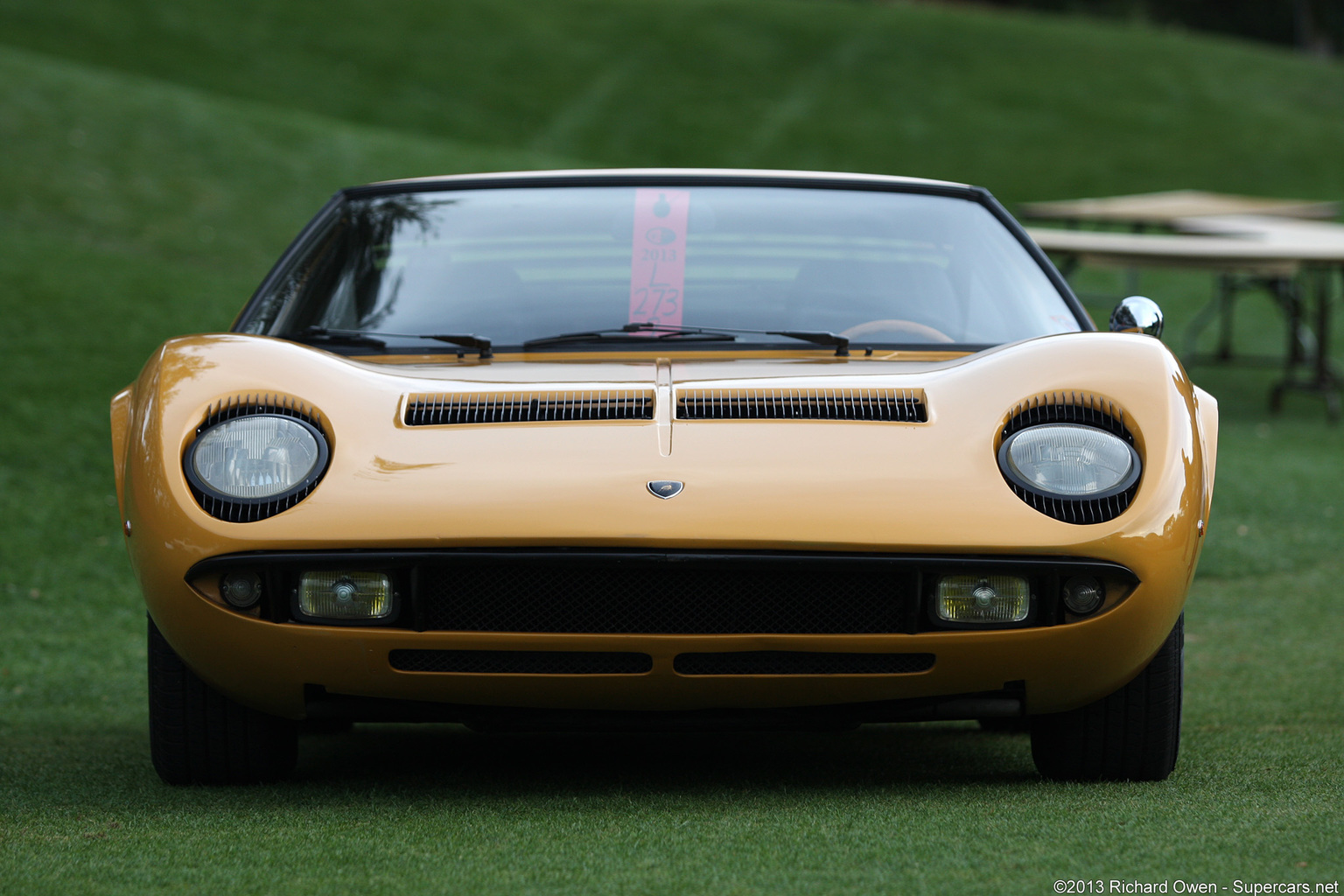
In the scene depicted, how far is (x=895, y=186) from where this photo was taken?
3812 mm

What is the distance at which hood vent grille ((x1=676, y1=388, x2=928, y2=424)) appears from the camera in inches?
109

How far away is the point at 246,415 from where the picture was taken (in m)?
2.76

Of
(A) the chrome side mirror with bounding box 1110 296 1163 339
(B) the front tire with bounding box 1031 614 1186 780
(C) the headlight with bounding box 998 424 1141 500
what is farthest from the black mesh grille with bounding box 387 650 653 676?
(A) the chrome side mirror with bounding box 1110 296 1163 339

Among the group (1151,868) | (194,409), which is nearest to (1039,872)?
(1151,868)

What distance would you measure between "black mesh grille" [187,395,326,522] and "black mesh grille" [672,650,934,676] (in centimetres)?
74

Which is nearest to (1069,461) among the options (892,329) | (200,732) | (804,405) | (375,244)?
(804,405)

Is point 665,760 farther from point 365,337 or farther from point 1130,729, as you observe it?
point 365,337

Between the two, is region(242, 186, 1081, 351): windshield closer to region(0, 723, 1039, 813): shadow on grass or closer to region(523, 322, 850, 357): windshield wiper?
region(523, 322, 850, 357): windshield wiper

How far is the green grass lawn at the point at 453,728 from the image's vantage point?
2.33 metres

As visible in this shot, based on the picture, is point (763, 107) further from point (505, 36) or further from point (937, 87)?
point (505, 36)

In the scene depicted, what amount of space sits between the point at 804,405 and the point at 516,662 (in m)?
0.70

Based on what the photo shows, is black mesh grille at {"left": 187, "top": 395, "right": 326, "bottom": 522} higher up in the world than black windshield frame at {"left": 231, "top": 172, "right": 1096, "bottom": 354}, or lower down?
lower down

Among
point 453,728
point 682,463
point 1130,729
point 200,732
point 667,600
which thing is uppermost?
point 682,463

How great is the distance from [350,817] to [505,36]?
32385mm
